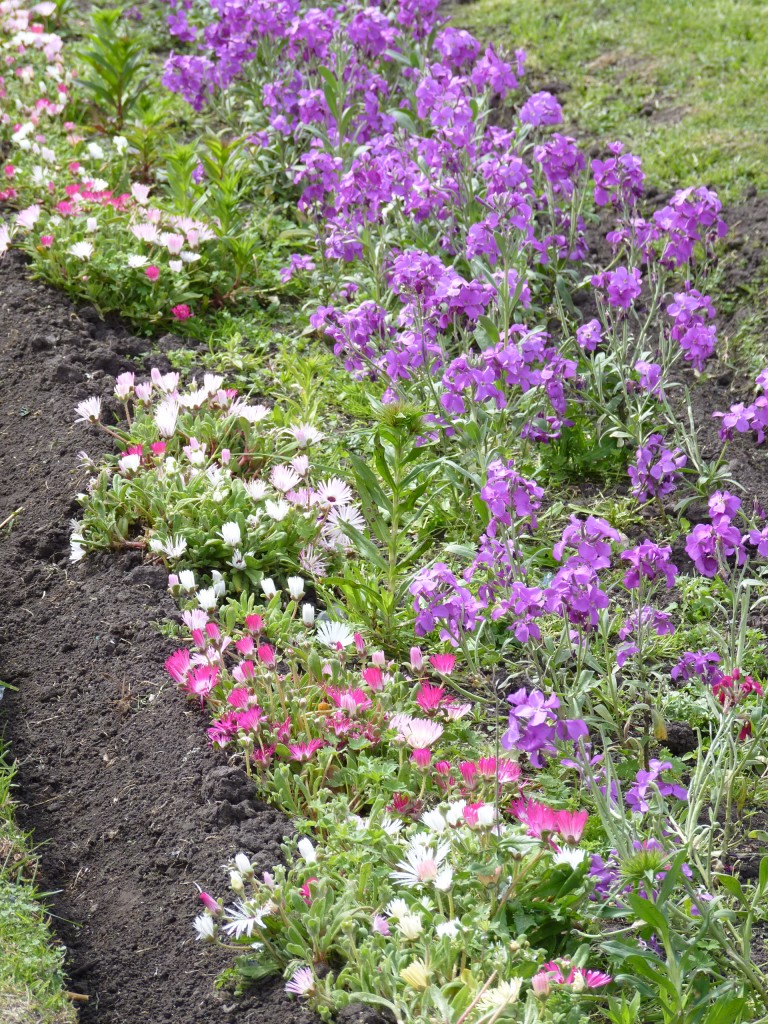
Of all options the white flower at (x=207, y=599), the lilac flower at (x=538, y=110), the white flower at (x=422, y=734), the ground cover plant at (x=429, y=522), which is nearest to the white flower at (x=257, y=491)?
the ground cover plant at (x=429, y=522)

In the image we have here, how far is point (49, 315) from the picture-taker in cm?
452

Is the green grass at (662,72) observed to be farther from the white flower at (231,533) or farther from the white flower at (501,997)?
the white flower at (501,997)

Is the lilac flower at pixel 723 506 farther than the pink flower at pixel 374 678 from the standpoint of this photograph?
No

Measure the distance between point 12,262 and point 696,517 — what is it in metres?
2.95

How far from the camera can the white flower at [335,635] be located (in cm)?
306

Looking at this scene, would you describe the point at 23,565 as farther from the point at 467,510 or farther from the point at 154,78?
the point at 154,78

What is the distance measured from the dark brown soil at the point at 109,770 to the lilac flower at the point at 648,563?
1.00 metres

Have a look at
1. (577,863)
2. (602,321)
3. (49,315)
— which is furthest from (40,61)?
(577,863)

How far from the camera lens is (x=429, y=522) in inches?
146

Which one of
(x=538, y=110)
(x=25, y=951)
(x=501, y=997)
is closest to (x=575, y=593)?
(x=501, y=997)

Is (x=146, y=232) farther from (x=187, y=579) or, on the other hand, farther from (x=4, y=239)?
(x=187, y=579)

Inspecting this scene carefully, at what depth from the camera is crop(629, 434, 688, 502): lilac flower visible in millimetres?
3520

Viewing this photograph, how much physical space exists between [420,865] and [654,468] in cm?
166

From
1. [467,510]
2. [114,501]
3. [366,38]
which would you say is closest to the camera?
[114,501]
